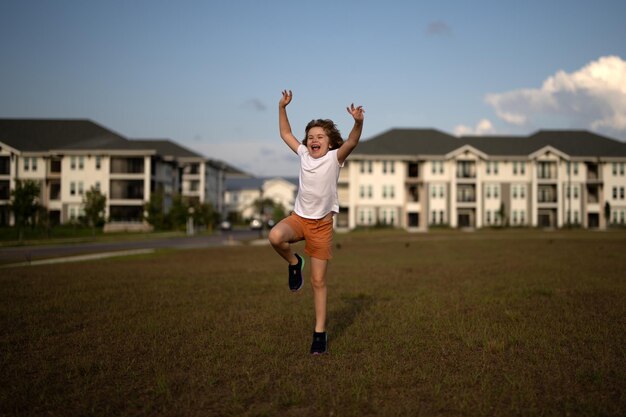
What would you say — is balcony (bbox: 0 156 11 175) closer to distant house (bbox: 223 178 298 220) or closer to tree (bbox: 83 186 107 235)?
tree (bbox: 83 186 107 235)

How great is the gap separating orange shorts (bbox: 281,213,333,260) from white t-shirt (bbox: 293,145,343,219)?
0.08m

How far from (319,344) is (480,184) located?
67516mm

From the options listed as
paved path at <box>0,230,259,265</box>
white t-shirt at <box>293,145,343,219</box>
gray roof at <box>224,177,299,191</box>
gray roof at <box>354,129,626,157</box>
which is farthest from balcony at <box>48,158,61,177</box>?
white t-shirt at <box>293,145,343,219</box>

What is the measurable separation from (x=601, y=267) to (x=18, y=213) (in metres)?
35.9

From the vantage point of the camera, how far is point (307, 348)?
5.95m

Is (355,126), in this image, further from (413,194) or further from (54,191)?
(54,191)

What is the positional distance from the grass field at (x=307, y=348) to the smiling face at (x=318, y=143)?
2.00 m

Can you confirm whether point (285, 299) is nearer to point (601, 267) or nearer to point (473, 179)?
point (601, 267)

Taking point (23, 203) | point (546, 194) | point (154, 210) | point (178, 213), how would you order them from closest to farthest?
point (23, 203) → point (178, 213) → point (154, 210) → point (546, 194)

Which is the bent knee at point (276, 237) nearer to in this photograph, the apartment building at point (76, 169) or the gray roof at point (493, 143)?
the apartment building at point (76, 169)

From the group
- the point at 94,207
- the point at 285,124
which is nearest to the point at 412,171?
the point at 94,207

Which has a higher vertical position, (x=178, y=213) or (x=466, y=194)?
(x=466, y=194)

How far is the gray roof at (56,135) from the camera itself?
67.9 meters

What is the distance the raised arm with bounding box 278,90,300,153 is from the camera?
6316 millimetres
